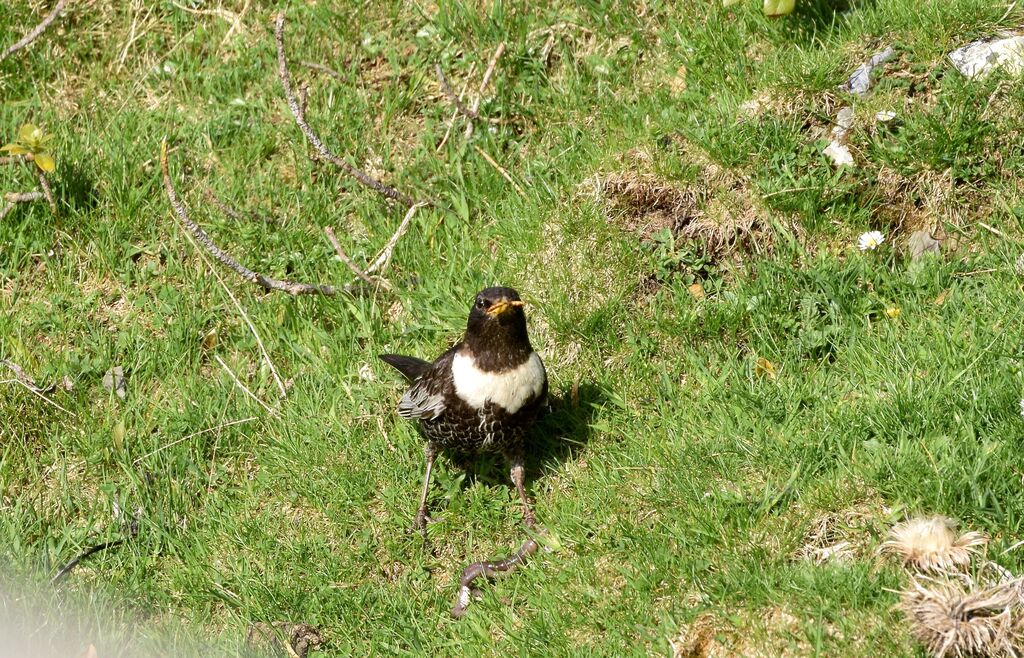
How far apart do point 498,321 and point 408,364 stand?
0.73m

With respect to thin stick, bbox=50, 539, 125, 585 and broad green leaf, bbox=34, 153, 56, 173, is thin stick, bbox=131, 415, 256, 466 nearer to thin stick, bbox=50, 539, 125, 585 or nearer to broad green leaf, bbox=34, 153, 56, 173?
thin stick, bbox=50, 539, 125, 585

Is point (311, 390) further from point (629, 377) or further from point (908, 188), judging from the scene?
point (908, 188)

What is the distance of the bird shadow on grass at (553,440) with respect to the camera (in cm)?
504

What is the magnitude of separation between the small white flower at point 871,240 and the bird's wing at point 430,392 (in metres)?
1.86

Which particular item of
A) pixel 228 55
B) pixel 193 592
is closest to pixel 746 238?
pixel 193 592

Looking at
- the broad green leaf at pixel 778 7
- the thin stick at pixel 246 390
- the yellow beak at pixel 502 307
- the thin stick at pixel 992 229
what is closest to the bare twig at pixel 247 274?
the thin stick at pixel 246 390

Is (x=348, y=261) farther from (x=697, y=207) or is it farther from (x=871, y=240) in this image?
(x=871, y=240)

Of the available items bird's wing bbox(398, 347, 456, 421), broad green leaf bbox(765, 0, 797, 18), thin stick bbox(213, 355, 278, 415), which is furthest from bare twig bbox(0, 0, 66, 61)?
broad green leaf bbox(765, 0, 797, 18)

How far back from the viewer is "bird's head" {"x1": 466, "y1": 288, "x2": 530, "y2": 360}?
4.69m

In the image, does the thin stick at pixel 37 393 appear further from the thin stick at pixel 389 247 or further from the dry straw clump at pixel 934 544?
the dry straw clump at pixel 934 544

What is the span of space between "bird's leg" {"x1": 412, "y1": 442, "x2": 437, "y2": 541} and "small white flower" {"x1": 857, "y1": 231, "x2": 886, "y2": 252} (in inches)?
82.2

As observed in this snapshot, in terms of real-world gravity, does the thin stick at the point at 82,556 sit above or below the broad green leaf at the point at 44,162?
below

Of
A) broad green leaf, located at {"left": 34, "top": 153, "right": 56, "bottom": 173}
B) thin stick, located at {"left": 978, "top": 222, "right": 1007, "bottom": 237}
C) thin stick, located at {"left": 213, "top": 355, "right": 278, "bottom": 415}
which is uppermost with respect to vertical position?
broad green leaf, located at {"left": 34, "top": 153, "right": 56, "bottom": 173}

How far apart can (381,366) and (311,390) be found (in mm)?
352
